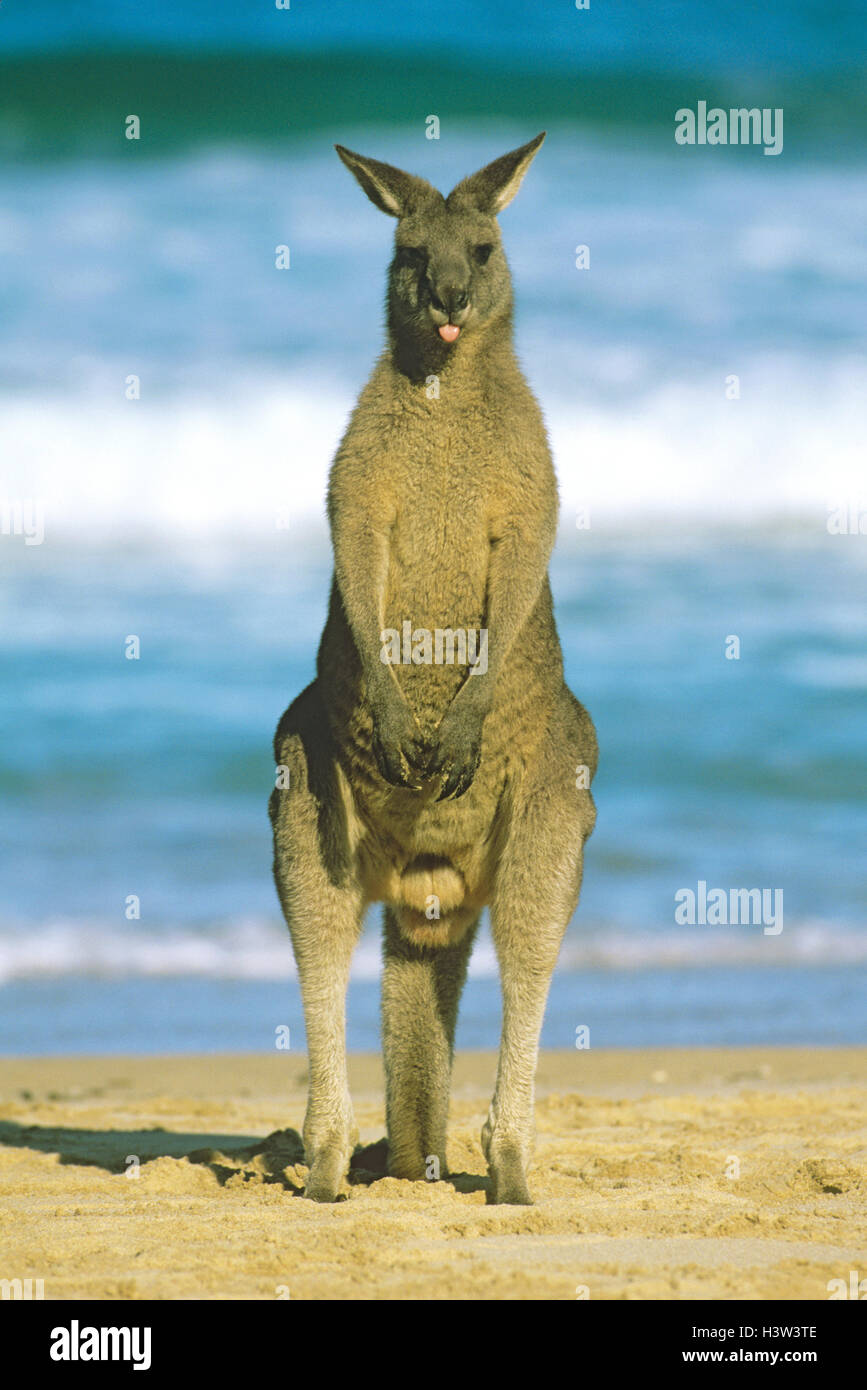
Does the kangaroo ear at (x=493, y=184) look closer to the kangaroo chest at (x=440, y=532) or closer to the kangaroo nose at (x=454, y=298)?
the kangaroo nose at (x=454, y=298)

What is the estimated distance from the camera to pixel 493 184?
4.83 m

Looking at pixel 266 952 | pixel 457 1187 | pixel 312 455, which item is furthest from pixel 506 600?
pixel 312 455

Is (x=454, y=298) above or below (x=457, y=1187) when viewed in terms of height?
above

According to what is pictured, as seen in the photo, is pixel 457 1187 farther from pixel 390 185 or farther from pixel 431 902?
pixel 390 185

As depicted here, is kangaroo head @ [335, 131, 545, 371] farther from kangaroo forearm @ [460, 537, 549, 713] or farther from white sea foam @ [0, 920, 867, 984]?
Answer: white sea foam @ [0, 920, 867, 984]

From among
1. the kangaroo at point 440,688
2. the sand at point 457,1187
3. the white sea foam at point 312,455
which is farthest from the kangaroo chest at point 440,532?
the white sea foam at point 312,455

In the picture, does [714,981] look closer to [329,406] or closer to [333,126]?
[329,406]

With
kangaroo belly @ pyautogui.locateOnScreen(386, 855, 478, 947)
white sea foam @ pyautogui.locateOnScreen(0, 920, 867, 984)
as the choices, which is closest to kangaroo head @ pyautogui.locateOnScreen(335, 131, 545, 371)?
kangaroo belly @ pyautogui.locateOnScreen(386, 855, 478, 947)

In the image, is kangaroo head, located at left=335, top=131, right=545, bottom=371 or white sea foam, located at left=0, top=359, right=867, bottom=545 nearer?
kangaroo head, located at left=335, top=131, right=545, bottom=371

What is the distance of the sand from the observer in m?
3.55

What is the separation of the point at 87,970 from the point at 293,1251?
18.0 feet

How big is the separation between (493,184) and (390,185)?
0.96ft

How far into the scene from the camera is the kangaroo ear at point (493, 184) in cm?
481

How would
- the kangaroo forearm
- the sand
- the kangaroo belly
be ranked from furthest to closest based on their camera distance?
the kangaroo belly < the kangaroo forearm < the sand
